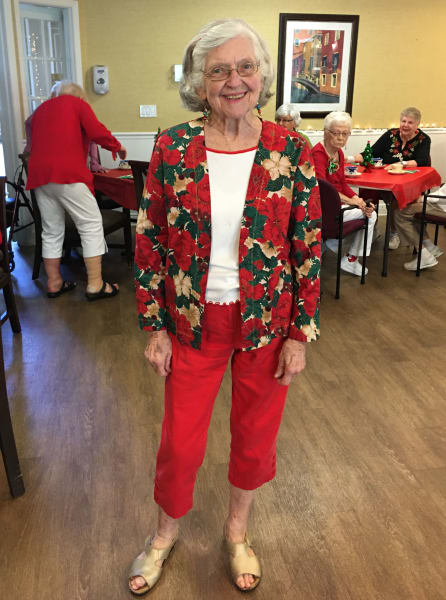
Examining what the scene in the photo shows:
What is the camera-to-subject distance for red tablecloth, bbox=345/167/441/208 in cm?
434

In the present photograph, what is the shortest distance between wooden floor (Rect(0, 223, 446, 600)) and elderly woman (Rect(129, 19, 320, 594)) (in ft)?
1.28

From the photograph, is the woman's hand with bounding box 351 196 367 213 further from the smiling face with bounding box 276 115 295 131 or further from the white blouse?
the white blouse

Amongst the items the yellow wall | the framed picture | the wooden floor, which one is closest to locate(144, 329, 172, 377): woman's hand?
the wooden floor

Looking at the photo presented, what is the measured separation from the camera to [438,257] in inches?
199

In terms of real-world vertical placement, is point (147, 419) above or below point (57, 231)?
below

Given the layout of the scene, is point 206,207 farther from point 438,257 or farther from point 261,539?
point 438,257

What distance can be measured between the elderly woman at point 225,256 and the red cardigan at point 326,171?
2.78 meters

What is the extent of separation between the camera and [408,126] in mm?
5320

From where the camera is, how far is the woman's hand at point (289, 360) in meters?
1.48

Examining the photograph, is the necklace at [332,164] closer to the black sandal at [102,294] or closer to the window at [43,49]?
the black sandal at [102,294]

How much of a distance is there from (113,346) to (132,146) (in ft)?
11.0

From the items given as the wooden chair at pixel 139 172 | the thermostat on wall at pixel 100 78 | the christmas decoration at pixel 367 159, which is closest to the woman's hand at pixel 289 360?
the wooden chair at pixel 139 172

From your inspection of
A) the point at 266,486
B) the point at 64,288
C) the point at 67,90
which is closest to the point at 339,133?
the point at 67,90

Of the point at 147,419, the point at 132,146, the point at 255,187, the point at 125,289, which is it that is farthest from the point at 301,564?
the point at 132,146
